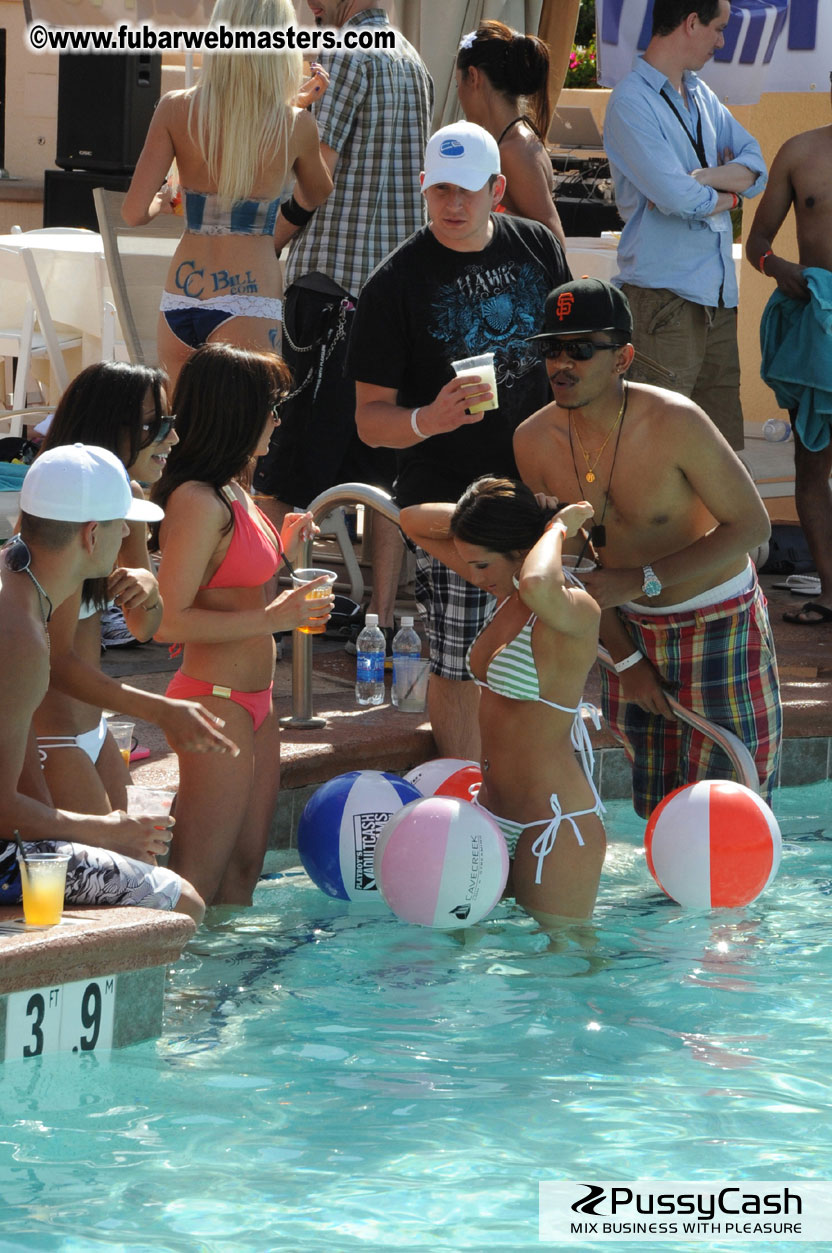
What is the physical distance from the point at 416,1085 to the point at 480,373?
2.03 m

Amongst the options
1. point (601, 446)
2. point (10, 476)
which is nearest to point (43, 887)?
point (601, 446)

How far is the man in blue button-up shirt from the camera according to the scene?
21.7 feet

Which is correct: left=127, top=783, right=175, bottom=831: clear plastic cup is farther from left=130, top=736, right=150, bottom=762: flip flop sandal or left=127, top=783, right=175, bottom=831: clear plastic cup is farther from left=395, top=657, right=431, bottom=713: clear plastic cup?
left=395, top=657, right=431, bottom=713: clear plastic cup

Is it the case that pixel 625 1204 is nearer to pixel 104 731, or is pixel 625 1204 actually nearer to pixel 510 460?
pixel 104 731

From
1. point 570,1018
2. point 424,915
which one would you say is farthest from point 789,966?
point 424,915

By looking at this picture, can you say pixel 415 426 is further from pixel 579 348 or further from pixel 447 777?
pixel 447 777

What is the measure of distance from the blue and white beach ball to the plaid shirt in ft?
8.77

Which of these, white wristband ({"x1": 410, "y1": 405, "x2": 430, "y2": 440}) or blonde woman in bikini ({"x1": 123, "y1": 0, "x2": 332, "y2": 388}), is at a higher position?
blonde woman in bikini ({"x1": 123, "y1": 0, "x2": 332, "y2": 388})

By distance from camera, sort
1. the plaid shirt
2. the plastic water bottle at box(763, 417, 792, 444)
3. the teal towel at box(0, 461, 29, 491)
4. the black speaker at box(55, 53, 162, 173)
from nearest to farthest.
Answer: the plaid shirt, the teal towel at box(0, 461, 29, 491), the plastic water bottle at box(763, 417, 792, 444), the black speaker at box(55, 53, 162, 173)

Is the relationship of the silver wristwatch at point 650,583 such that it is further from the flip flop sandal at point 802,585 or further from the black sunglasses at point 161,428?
the flip flop sandal at point 802,585

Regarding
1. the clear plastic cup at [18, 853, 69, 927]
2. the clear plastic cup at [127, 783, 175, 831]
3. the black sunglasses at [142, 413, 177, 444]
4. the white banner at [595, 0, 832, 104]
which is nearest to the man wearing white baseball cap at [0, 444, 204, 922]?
the clear plastic cup at [18, 853, 69, 927]

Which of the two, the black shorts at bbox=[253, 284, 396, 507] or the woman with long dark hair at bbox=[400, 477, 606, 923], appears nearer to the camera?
the woman with long dark hair at bbox=[400, 477, 606, 923]

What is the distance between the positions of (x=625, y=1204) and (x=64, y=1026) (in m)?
1.29

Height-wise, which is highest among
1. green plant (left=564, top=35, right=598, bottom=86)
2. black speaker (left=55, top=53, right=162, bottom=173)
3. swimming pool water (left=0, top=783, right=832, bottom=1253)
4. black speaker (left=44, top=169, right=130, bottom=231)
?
green plant (left=564, top=35, right=598, bottom=86)
